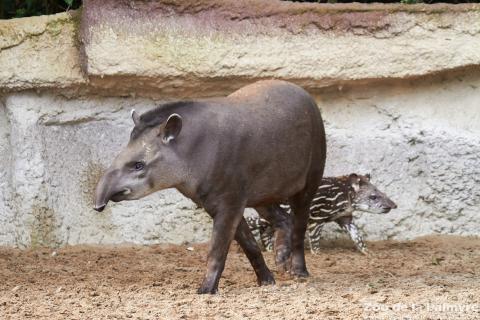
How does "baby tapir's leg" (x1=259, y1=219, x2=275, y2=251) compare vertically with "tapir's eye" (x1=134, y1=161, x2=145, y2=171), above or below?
below

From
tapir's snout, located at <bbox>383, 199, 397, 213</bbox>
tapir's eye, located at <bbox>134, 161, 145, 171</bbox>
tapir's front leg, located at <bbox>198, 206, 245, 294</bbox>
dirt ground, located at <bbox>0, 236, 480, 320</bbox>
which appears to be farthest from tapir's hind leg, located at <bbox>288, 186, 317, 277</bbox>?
tapir's snout, located at <bbox>383, 199, 397, 213</bbox>

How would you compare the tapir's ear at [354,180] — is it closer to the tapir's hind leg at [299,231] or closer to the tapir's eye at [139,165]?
the tapir's hind leg at [299,231]

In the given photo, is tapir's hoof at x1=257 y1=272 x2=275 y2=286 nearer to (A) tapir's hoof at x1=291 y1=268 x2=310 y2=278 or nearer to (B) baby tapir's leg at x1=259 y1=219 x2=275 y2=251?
(A) tapir's hoof at x1=291 y1=268 x2=310 y2=278

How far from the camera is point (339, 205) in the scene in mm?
9156

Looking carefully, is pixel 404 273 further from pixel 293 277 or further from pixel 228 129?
pixel 228 129

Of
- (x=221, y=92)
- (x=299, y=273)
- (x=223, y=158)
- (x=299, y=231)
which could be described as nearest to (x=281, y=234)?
(x=299, y=231)

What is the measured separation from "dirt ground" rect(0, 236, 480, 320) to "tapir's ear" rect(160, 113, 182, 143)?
0.96 metres

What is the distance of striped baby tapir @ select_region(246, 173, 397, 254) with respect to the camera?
907 centimetres

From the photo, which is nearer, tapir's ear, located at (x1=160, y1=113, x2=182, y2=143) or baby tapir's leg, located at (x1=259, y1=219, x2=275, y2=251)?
tapir's ear, located at (x1=160, y1=113, x2=182, y2=143)

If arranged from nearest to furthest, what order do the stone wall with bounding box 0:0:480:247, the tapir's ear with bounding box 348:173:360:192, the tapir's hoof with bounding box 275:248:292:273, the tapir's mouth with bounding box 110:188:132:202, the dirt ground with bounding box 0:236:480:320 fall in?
the dirt ground with bounding box 0:236:480:320 < the tapir's mouth with bounding box 110:188:132:202 < the tapir's hoof with bounding box 275:248:292:273 < the stone wall with bounding box 0:0:480:247 < the tapir's ear with bounding box 348:173:360:192

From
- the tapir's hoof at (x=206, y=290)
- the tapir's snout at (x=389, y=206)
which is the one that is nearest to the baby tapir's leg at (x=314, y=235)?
the tapir's snout at (x=389, y=206)

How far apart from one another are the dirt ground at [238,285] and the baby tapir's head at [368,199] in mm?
357

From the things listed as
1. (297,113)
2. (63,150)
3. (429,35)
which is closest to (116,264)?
(63,150)

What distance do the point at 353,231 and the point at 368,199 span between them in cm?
31
